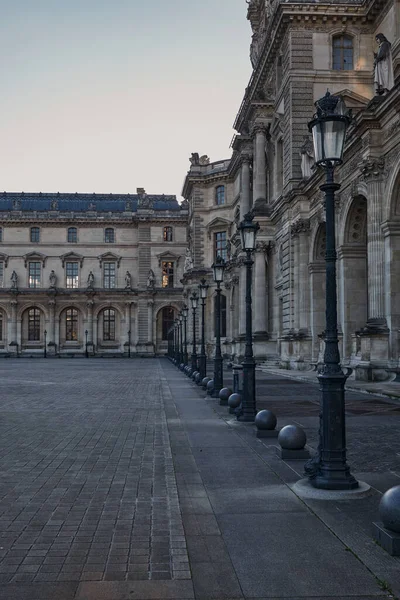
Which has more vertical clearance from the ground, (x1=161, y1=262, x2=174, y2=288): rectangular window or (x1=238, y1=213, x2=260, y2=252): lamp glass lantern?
(x1=161, y1=262, x2=174, y2=288): rectangular window

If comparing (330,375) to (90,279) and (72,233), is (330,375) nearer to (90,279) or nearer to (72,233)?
(90,279)

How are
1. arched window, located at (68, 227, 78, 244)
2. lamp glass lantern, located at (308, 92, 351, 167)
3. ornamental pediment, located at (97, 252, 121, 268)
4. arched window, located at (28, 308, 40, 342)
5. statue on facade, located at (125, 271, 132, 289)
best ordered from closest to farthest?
lamp glass lantern, located at (308, 92, 351, 167)
statue on facade, located at (125, 271, 132, 289)
arched window, located at (28, 308, 40, 342)
ornamental pediment, located at (97, 252, 121, 268)
arched window, located at (68, 227, 78, 244)

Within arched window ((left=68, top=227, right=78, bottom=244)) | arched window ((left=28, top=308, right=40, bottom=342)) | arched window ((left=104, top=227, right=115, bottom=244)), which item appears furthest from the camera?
arched window ((left=68, top=227, right=78, bottom=244))

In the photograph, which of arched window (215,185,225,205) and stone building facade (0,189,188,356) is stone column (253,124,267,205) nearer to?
arched window (215,185,225,205)

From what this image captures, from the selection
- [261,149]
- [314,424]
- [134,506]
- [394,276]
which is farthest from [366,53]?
[134,506]

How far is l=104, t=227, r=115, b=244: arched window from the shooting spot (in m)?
86.1

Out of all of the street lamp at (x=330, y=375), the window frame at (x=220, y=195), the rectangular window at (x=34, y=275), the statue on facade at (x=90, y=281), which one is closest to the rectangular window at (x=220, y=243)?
Answer: the window frame at (x=220, y=195)

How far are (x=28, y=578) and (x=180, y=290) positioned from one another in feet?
256

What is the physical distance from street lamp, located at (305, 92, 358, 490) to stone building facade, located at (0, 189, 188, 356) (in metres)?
74.3

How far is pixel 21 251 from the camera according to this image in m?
85.2

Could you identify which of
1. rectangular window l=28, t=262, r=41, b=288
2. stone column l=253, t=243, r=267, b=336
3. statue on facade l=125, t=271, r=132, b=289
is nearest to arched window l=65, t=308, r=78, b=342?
rectangular window l=28, t=262, r=41, b=288

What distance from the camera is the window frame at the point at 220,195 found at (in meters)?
65.3

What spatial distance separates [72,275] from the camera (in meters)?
85.8

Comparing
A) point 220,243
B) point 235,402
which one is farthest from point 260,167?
point 235,402
